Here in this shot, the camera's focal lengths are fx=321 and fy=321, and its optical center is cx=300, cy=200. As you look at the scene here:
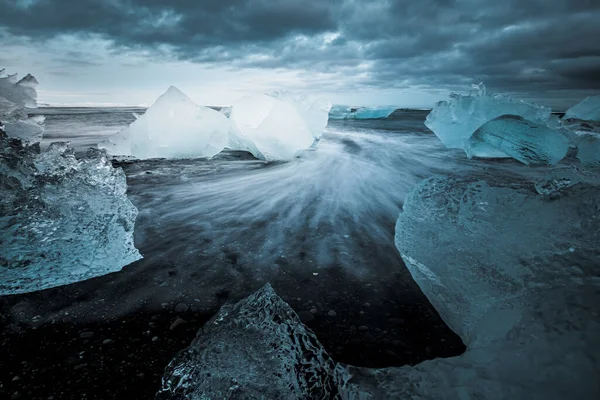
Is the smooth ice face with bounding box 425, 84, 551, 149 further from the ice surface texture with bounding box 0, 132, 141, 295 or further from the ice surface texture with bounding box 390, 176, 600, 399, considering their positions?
the ice surface texture with bounding box 0, 132, 141, 295

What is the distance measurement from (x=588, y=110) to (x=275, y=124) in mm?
16308

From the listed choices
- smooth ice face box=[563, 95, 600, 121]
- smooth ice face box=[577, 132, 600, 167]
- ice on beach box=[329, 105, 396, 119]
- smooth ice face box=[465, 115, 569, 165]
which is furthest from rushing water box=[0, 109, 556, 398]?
ice on beach box=[329, 105, 396, 119]

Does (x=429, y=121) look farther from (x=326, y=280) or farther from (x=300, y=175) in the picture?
(x=326, y=280)

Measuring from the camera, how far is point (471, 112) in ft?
23.8

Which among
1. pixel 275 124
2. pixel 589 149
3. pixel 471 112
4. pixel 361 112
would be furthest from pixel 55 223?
pixel 361 112

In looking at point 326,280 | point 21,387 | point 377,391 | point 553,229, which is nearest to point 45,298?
point 21,387

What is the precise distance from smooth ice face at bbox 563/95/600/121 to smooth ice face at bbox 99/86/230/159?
54.0 ft

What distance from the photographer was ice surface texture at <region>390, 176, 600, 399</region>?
1144 millimetres

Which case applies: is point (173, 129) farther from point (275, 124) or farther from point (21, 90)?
point (21, 90)

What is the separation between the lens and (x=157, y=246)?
277 centimetres

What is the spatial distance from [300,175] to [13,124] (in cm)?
498

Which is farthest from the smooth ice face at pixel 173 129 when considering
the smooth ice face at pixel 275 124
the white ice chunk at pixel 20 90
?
the white ice chunk at pixel 20 90

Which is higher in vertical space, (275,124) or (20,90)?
(20,90)

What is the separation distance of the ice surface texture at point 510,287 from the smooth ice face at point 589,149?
6267 millimetres
